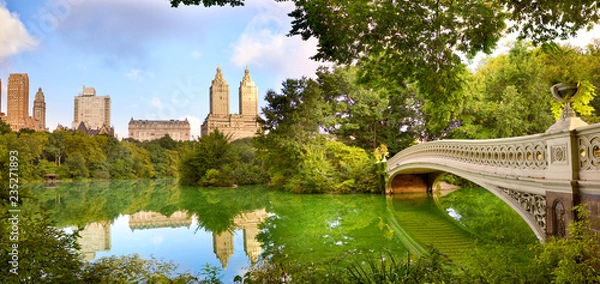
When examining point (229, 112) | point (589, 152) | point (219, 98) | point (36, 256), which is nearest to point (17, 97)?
point (36, 256)

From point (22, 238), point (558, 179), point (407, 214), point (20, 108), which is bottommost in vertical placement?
point (407, 214)

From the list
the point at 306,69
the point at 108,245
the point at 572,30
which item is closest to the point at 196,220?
the point at 108,245

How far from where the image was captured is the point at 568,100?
14.2ft

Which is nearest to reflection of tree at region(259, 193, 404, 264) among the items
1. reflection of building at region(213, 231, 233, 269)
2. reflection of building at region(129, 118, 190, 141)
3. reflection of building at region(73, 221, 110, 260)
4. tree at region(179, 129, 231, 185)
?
reflection of building at region(213, 231, 233, 269)

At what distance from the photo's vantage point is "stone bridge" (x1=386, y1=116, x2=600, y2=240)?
3764 mm

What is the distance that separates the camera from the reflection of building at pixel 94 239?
6261 millimetres

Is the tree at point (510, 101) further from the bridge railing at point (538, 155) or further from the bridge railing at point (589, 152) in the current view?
the bridge railing at point (589, 152)

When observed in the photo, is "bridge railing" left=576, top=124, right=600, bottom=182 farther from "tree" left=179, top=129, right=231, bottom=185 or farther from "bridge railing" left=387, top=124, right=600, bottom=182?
"tree" left=179, top=129, right=231, bottom=185

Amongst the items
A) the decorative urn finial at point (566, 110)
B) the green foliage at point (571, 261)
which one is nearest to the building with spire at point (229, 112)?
the decorative urn finial at point (566, 110)

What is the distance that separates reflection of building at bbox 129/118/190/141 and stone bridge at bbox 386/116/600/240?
7813 centimetres

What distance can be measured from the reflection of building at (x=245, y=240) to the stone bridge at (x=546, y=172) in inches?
148

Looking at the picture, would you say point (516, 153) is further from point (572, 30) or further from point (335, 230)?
point (335, 230)

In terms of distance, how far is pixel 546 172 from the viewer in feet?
14.7

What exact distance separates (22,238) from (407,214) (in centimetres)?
944
